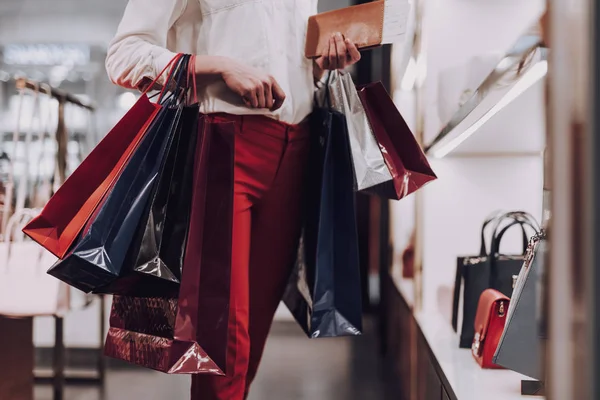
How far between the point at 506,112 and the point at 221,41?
517 mm

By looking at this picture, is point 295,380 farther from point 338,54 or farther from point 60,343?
point 338,54

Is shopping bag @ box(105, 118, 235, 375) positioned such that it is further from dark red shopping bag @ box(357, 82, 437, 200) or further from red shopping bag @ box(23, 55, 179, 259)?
dark red shopping bag @ box(357, 82, 437, 200)

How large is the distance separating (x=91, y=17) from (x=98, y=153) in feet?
10.6

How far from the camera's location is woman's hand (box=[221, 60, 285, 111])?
973 millimetres

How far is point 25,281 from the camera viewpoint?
63.4 inches

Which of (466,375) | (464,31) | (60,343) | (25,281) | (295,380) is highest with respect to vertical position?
(464,31)

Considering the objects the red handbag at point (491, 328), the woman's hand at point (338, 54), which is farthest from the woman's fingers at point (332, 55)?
the red handbag at point (491, 328)

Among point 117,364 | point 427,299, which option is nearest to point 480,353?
point 427,299

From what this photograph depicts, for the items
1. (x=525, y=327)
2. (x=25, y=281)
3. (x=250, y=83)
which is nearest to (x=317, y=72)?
(x=250, y=83)

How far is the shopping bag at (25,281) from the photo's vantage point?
159cm

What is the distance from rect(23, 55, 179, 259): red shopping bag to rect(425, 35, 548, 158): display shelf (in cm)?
49

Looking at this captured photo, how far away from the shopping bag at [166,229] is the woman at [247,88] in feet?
0.26

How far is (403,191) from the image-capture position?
1.12 meters

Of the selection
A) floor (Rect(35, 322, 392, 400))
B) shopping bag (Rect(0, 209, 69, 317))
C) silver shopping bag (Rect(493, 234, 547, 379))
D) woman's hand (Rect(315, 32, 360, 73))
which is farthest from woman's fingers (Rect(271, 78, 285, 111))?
floor (Rect(35, 322, 392, 400))
